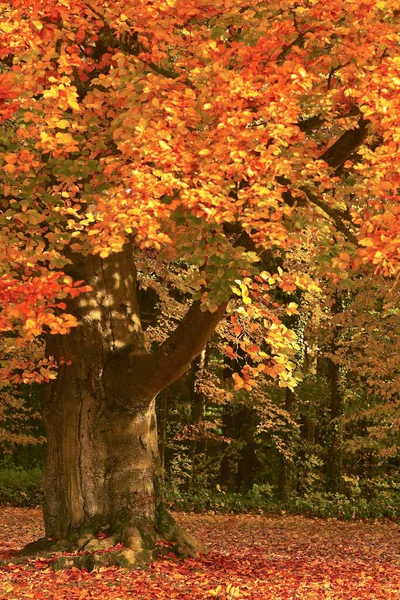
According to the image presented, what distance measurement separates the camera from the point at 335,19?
8.13 metres

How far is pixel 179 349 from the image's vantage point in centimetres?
988

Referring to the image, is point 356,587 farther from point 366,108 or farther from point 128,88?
point 128,88

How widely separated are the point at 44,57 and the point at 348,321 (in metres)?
10.4

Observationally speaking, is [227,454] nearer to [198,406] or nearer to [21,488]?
[198,406]

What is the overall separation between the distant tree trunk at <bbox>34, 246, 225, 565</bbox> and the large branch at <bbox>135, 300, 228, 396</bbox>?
0.04 metres

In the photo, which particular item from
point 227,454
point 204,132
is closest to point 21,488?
point 227,454

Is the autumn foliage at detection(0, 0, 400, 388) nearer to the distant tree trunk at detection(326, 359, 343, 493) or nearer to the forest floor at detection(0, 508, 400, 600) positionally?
the forest floor at detection(0, 508, 400, 600)

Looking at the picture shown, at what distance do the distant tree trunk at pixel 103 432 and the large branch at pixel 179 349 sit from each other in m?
0.04

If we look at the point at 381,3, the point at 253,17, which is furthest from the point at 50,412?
the point at 381,3

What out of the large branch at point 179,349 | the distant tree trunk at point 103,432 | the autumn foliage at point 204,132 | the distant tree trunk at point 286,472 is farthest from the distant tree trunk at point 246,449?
the autumn foliage at point 204,132

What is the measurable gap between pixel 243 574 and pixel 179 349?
2982mm

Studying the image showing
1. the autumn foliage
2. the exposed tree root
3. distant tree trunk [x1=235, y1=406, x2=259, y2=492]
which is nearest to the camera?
the autumn foliage

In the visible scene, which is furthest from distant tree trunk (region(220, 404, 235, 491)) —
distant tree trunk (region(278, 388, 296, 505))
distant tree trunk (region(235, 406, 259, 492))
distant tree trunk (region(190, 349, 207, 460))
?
distant tree trunk (region(278, 388, 296, 505))

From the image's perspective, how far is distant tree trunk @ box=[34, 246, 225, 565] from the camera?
1073cm
